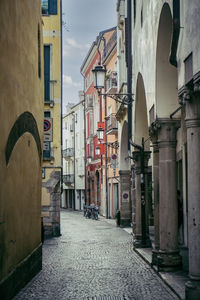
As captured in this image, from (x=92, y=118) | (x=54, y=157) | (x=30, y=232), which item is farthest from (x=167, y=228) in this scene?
(x=92, y=118)

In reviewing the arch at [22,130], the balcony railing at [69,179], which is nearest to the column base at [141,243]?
the arch at [22,130]

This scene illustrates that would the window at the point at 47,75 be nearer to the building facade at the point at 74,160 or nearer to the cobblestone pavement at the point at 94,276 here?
the cobblestone pavement at the point at 94,276

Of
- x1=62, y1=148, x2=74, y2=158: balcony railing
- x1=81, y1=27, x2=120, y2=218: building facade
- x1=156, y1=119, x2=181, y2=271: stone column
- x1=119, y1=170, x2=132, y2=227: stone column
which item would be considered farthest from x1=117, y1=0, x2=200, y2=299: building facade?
x1=62, y1=148, x2=74, y2=158: balcony railing

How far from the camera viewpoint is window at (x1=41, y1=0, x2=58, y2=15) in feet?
78.7

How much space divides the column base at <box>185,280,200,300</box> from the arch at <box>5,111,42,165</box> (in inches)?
143

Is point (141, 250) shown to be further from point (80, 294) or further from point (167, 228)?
point (80, 294)

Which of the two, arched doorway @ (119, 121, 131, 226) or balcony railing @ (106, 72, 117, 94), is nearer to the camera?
arched doorway @ (119, 121, 131, 226)

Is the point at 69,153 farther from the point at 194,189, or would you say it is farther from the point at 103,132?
the point at 194,189

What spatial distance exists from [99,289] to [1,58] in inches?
186

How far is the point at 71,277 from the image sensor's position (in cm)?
1188

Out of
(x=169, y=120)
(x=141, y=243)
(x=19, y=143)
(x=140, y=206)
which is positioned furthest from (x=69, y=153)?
(x=19, y=143)

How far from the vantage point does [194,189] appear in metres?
8.31

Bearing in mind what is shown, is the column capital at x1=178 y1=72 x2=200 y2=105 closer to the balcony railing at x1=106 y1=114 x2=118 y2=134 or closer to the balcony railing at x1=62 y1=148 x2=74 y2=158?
the balcony railing at x1=106 y1=114 x2=118 y2=134

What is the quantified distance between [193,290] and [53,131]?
53.3 feet
